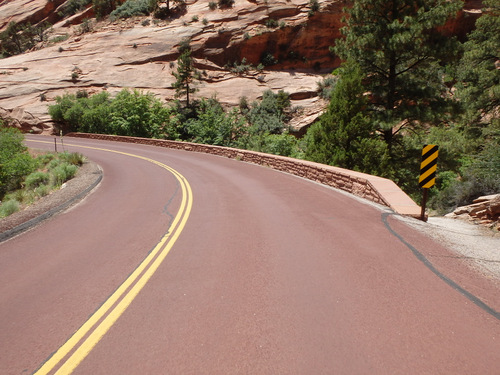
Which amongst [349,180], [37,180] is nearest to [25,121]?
[37,180]

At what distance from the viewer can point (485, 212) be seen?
6531 millimetres

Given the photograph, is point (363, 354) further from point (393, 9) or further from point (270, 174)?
point (393, 9)

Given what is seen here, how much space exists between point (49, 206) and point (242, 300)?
6921 millimetres

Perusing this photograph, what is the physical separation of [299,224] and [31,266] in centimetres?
485

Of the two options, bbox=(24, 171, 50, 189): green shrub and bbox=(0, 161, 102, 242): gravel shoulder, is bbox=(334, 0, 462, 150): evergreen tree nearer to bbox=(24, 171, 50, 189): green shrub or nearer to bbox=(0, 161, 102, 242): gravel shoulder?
bbox=(0, 161, 102, 242): gravel shoulder

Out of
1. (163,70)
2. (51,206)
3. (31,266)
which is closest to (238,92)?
(163,70)

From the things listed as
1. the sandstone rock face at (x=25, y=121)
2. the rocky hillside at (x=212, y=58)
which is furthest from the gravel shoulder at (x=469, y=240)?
the sandstone rock face at (x=25, y=121)

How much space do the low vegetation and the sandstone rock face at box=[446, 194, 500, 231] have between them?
43.1 ft

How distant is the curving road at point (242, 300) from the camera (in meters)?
2.60

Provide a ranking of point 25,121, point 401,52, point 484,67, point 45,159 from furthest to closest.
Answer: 1. point 25,121
2. point 484,67
3. point 45,159
4. point 401,52

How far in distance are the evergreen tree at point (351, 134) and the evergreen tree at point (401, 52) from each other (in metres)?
1.75

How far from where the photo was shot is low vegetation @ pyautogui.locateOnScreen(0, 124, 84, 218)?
12.4 m

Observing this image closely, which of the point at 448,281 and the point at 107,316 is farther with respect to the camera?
the point at 448,281

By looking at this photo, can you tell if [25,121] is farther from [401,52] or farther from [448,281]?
[448,281]
